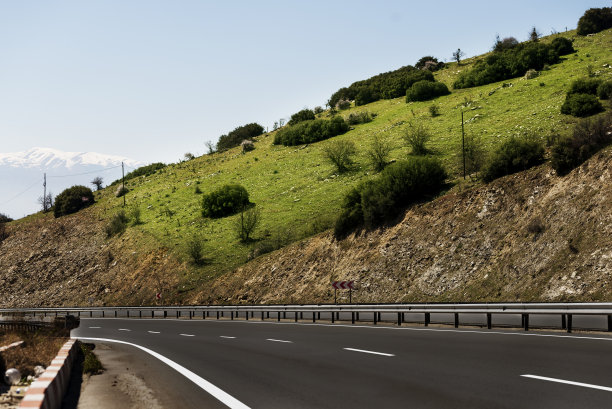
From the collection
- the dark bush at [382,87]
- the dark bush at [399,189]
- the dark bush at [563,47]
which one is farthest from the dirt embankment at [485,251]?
the dark bush at [382,87]

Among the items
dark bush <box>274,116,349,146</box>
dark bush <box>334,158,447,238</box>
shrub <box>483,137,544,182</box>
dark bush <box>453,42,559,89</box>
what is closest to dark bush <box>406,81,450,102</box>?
dark bush <box>453,42,559,89</box>

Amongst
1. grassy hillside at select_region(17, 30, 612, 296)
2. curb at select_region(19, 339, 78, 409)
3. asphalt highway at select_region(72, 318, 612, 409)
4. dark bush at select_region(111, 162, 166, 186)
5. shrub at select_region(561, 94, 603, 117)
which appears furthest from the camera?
dark bush at select_region(111, 162, 166, 186)

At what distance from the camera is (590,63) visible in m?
71.9

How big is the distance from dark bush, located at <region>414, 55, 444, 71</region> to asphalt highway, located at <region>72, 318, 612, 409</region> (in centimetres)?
10307

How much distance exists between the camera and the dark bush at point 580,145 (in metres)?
36.4

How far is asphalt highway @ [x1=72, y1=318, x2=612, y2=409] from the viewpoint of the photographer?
A: 27.1 ft

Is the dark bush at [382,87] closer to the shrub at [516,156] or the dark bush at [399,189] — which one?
the dark bush at [399,189]

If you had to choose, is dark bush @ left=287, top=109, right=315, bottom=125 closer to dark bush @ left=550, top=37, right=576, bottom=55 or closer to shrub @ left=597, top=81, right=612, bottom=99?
dark bush @ left=550, top=37, right=576, bottom=55

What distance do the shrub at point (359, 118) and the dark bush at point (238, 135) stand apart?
30974 millimetres

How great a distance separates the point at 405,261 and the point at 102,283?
129 ft

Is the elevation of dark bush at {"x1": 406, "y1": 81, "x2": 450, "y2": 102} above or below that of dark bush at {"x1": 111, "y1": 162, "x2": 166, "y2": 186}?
above

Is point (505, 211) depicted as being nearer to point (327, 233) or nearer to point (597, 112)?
point (327, 233)

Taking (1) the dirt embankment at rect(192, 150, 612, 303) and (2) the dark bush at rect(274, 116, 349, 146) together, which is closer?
(1) the dirt embankment at rect(192, 150, 612, 303)

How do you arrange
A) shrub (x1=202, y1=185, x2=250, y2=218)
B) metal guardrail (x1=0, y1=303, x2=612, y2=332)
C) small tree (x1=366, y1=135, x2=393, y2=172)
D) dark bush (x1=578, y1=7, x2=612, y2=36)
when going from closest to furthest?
metal guardrail (x1=0, y1=303, x2=612, y2=332) → small tree (x1=366, y1=135, x2=393, y2=172) → shrub (x1=202, y1=185, x2=250, y2=218) → dark bush (x1=578, y1=7, x2=612, y2=36)
